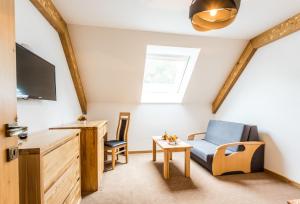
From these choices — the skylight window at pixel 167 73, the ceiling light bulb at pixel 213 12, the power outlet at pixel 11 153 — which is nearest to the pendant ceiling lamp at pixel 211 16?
the ceiling light bulb at pixel 213 12

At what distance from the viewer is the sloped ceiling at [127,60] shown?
330cm

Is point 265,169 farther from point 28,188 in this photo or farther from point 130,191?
point 28,188

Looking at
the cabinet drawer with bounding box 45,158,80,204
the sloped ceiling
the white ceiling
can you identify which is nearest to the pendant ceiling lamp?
the white ceiling

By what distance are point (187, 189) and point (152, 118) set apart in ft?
7.36

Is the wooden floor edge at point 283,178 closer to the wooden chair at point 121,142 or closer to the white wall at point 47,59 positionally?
the wooden chair at point 121,142

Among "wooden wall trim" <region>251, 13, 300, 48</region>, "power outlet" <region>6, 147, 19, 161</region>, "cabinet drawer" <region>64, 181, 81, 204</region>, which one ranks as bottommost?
"cabinet drawer" <region>64, 181, 81, 204</region>

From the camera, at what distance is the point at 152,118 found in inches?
183

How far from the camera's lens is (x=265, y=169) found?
3289mm

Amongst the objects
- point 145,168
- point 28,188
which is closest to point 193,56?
point 145,168

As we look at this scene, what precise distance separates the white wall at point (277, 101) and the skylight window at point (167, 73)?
4.06 ft

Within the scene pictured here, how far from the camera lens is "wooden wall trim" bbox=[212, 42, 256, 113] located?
3.76 meters

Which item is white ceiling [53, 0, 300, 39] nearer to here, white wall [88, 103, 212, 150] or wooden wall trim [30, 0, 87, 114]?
wooden wall trim [30, 0, 87, 114]

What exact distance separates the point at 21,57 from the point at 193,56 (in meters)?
3.13

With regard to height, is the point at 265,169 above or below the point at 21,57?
below
